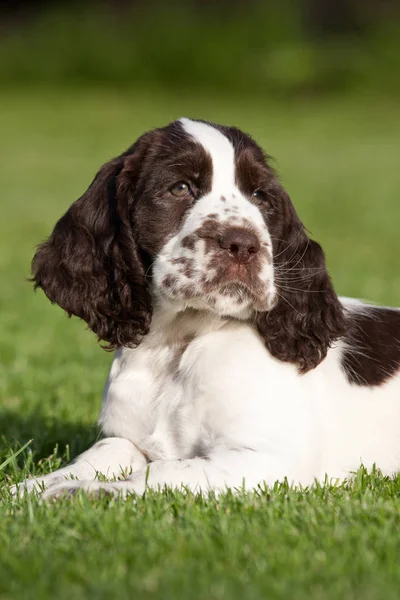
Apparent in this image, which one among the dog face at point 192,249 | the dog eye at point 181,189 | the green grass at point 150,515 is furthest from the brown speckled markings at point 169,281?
the green grass at point 150,515

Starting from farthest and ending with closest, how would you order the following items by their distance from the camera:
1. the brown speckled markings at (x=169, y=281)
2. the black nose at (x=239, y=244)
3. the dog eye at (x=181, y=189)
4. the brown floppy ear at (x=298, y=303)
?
the brown floppy ear at (x=298, y=303) < the dog eye at (x=181, y=189) < the brown speckled markings at (x=169, y=281) < the black nose at (x=239, y=244)

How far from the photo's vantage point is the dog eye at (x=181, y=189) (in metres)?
4.57

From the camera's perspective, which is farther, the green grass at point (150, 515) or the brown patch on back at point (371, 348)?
the brown patch on back at point (371, 348)

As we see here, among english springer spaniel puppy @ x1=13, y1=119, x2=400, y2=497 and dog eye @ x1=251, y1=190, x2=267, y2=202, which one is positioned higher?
dog eye @ x1=251, y1=190, x2=267, y2=202

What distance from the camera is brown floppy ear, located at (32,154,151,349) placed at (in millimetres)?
4727

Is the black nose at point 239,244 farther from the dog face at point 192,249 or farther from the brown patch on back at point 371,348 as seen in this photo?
the brown patch on back at point 371,348

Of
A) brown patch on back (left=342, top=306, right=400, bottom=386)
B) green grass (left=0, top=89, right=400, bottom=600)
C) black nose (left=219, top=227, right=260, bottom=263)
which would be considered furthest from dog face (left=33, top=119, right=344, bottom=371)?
green grass (left=0, top=89, right=400, bottom=600)

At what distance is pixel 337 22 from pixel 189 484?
150 feet

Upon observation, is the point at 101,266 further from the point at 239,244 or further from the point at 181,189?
the point at 239,244

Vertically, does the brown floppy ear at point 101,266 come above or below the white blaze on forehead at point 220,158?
below

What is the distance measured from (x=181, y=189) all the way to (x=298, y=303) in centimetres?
79

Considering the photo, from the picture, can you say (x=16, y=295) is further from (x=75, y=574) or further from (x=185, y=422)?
(x=75, y=574)

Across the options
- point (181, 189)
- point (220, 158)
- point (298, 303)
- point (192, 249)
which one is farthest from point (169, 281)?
point (298, 303)

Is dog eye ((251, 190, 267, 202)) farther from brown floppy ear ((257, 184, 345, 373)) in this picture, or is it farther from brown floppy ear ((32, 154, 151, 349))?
brown floppy ear ((32, 154, 151, 349))
